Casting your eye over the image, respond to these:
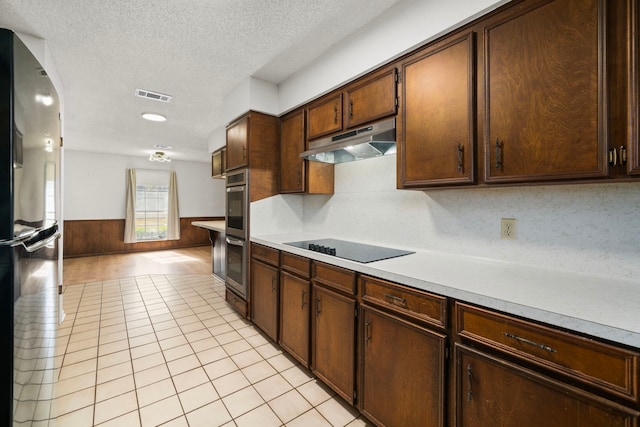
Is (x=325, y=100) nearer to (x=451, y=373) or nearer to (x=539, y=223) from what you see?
(x=539, y=223)

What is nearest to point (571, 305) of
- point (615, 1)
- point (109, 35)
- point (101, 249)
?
point (615, 1)

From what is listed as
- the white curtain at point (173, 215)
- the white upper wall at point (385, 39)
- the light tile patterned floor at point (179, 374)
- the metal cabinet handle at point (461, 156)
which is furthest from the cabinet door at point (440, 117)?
the white curtain at point (173, 215)

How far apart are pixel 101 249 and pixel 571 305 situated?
8.48m

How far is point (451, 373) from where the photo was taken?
44.9 inches

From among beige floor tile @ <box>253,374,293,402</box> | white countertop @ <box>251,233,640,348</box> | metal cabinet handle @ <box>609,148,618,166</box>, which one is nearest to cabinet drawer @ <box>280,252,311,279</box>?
white countertop @ <box>251,233,640,348</box>

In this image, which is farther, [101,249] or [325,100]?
[101,249]

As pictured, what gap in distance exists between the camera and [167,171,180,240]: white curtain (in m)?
7.41

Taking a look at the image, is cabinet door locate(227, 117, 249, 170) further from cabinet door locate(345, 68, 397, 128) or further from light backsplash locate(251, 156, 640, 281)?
cabinet door locate(345, 68, 397, 128)

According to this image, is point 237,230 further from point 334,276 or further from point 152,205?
point 152,205

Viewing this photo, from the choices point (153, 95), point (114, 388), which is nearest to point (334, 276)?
point (114, 388)

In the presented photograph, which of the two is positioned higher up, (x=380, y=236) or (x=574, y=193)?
(x=574, y=193)

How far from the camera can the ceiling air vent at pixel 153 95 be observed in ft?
10.2

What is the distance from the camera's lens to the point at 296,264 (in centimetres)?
205

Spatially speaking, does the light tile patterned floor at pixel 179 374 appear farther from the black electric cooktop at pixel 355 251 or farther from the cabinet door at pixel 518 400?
the black electric cooktop at pixel 355 251
